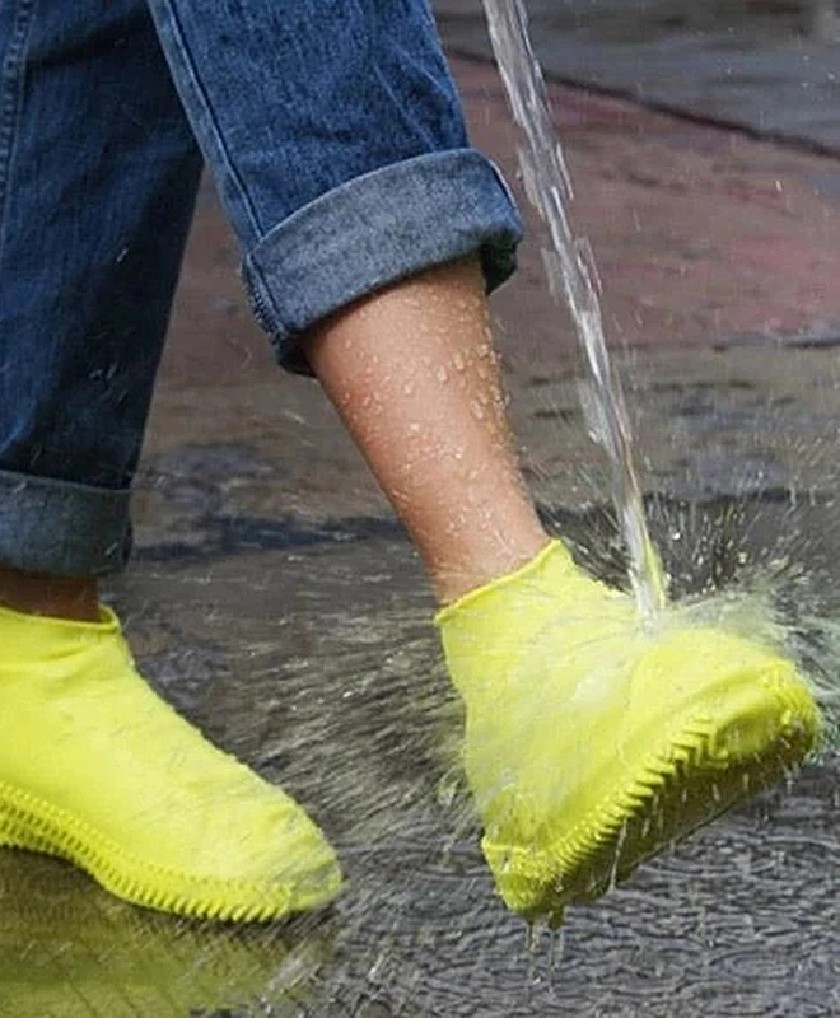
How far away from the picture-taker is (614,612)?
4.74 feet

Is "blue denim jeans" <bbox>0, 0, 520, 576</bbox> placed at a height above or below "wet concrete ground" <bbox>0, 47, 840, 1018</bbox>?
above

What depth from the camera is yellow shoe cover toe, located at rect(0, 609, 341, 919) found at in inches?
67.3

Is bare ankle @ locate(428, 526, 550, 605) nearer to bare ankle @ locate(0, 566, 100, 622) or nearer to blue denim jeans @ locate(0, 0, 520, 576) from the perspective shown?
blue denim jeans @ locate(0, 0, 520, 576)

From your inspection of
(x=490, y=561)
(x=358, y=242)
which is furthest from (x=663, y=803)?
(x=358, y=242)

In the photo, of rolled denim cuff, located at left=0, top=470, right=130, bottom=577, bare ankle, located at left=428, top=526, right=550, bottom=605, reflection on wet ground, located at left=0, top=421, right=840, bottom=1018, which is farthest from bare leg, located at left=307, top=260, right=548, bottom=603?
rolled denim cuff, located at left=0, top=470, right=130, bottom=577

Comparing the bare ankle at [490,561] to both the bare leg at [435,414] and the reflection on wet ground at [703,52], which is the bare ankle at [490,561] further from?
the reflection on wet ground at [703,52]

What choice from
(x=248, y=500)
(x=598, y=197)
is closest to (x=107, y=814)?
(x=248, y=500)

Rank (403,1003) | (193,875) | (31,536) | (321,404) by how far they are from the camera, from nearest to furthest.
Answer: (403,1003) < (193,875) < (31,536) < (321,404)

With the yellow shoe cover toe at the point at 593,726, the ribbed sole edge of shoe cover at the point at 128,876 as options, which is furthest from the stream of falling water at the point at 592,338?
the ribbed sole edge of shoe cover at the point at 128,876

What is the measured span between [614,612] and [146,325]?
0.55 metres

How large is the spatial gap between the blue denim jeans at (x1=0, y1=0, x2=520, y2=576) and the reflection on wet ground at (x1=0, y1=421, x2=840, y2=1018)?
23 centimetres

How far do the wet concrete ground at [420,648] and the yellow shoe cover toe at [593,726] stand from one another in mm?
173

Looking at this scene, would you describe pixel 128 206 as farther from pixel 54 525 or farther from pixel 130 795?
pixel 130 795

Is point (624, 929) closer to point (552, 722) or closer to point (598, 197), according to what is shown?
point (552, 722)
